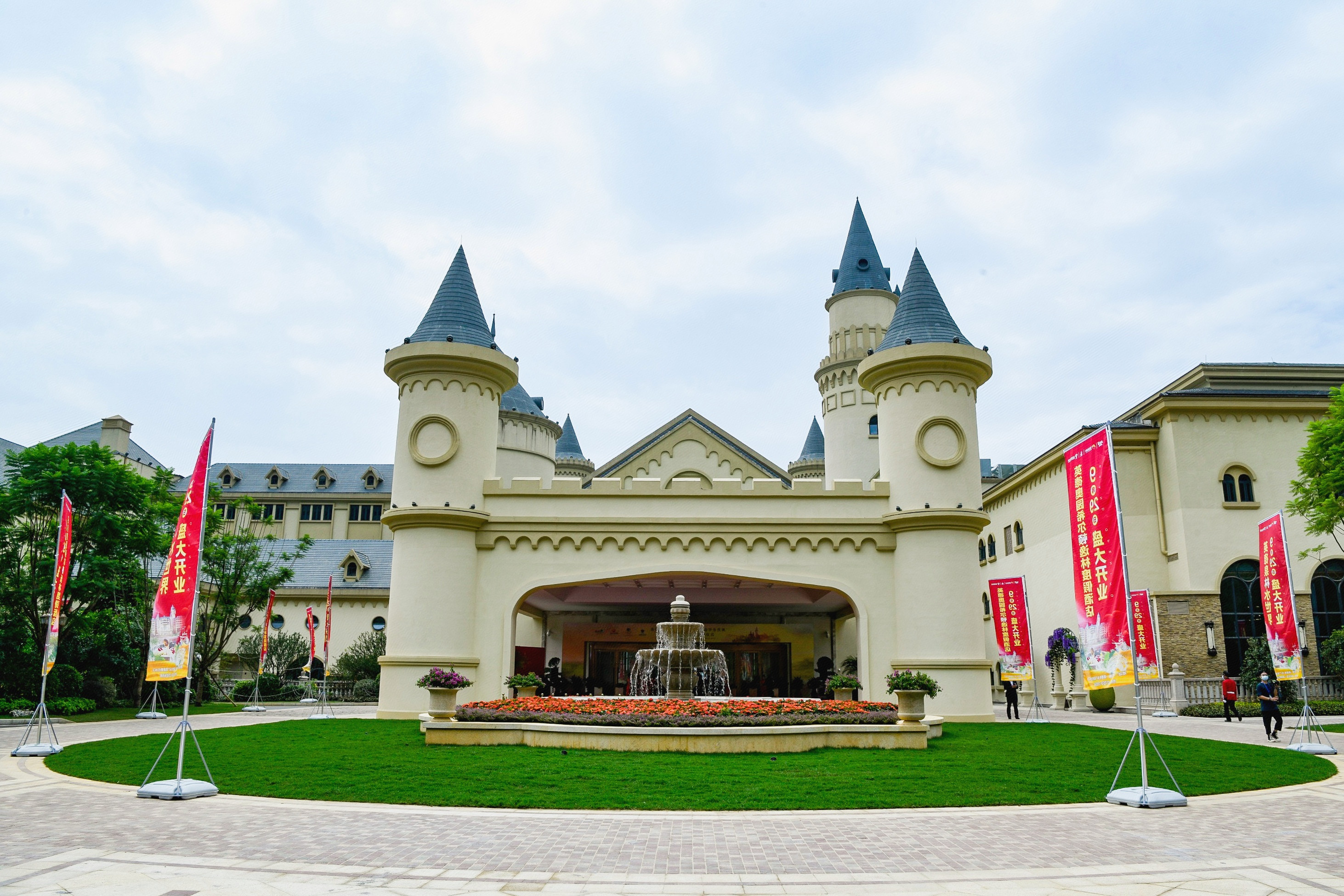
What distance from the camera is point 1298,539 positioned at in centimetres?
3089

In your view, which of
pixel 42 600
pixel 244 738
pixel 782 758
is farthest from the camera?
pixel 42 600

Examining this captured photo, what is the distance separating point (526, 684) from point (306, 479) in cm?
5371

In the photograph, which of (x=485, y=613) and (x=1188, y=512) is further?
(x=1188, y=512)

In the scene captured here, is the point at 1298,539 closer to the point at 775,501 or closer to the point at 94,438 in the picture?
the point at 775,501

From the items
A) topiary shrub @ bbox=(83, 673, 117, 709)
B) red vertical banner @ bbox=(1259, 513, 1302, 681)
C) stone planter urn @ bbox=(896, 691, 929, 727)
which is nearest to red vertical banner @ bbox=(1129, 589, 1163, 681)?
red vertical banner @ bbox=(1259, 513, 1302, 681)

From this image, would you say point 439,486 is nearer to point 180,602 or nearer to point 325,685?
point 325,685

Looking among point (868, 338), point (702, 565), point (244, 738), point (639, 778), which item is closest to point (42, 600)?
point (244, 738)

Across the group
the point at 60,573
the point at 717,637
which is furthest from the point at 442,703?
the point at 717,637

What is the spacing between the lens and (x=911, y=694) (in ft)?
59.4

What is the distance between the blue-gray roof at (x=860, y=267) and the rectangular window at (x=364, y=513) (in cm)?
3955

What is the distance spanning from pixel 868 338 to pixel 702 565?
24150 mm

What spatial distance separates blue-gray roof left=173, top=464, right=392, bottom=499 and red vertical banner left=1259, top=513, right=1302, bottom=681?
190 feet

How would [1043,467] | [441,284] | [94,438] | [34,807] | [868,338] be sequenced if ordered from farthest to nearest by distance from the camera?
[94,438] → [868,338] → [1043,467] → [441,284] → [34,807]

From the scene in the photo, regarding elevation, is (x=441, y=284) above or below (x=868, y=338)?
below
